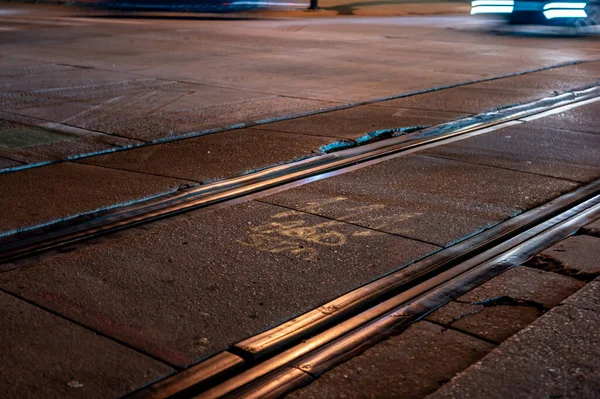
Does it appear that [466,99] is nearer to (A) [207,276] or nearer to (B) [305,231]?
(B) [305,231]

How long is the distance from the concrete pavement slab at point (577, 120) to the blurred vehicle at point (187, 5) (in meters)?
20.4

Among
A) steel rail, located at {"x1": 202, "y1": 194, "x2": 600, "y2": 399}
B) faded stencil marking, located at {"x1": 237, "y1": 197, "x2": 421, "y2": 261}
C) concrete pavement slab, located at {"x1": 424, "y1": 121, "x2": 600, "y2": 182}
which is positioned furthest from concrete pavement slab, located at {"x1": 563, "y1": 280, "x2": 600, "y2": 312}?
concrete pavement slab, located at {"x1": 424, "y1": 121, "x2": 600, "y2": 182}

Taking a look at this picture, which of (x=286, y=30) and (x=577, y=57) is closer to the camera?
(x=577, y=57)

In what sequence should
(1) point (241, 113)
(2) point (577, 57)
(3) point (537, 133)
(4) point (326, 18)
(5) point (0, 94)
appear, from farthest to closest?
(4) point (326, 18)
(2) point (577, 57)
(5) point (0, 94)
(1) point (241, 113)
(3) point (537, 133)

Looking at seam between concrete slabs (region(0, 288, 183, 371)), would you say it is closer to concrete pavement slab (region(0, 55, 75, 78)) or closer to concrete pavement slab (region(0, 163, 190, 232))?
concrete pavement slab (region(0, 163, 190, 232))

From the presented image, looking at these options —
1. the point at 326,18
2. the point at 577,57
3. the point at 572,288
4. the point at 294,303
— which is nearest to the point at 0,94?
the point at 294,303

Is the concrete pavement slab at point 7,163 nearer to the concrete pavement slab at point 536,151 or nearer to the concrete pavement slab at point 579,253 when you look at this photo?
the concrete pavement slab at point 536,151

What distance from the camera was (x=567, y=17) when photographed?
22.9 m

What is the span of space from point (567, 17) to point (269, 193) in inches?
734

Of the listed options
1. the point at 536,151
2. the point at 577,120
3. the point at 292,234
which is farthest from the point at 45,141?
the point at 577,120

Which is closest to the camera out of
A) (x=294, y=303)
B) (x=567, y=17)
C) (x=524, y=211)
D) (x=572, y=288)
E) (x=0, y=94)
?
(x=294, y=303)

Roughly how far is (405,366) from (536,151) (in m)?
4.83

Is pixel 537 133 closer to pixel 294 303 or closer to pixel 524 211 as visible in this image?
pixel 524 211

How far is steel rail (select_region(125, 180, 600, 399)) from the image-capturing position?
11.9 feet
